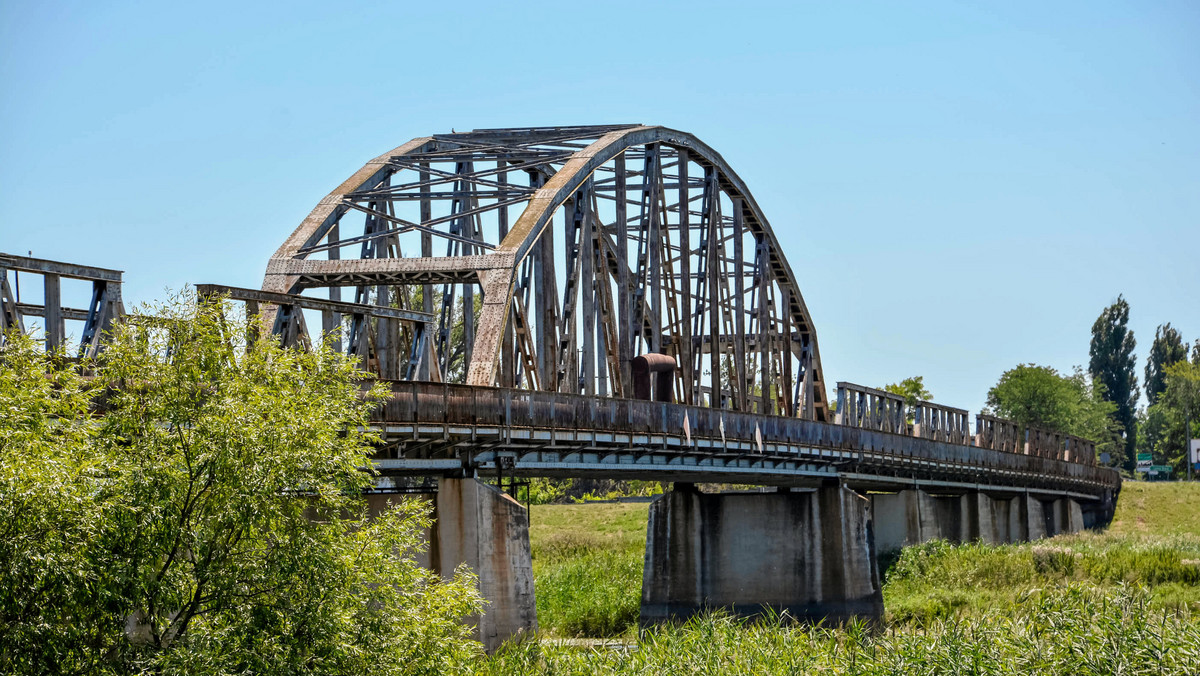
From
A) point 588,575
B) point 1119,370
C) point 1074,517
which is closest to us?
point 588,575

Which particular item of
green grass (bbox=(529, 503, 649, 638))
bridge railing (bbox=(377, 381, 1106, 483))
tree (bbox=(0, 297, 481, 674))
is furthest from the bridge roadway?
green grass (bbox=(529, 503, 649, 638))

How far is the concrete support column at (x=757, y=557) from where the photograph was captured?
45.4 metres

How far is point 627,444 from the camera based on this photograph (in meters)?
35.8

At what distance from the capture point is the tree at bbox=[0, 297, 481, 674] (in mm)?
17969

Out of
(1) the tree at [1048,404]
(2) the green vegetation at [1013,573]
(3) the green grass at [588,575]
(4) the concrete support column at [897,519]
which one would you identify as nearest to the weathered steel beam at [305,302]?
(3) the green grass at [588,575]

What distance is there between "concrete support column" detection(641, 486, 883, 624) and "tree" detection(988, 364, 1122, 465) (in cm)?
8885

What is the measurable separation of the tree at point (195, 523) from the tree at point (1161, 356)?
156004 millimetres

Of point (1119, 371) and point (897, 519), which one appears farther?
point (1119, 371)

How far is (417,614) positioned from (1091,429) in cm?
12728

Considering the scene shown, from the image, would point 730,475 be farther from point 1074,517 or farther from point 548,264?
point 1074,517

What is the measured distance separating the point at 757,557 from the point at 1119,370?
121607 millimetres

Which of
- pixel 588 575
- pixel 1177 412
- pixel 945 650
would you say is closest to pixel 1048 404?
pixel 1177 412

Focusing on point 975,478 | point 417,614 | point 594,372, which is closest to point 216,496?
point 417,614

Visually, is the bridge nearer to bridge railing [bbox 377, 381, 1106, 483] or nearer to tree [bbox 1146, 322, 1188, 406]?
bridge railing [bbox 377, 381, 1106, 483]
